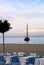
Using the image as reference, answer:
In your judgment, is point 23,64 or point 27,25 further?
point 27,25

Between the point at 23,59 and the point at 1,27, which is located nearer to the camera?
the point at 23,59

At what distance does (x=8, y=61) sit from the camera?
1145 cm

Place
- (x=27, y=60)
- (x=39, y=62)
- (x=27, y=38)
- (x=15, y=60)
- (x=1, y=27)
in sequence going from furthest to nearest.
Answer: (x=27, y=38), (x=1, y=27), (x=15, y=60), (x=27, y=60), (x=39, y=62)

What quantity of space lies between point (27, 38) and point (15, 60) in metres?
12.9

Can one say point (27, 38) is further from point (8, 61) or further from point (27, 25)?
point (8, 61)

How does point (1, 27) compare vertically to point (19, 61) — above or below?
above

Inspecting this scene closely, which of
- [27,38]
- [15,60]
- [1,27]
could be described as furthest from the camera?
[27,38]

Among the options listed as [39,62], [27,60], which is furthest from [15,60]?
[39,62]

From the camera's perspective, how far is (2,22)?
19.0 metres

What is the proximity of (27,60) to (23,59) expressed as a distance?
30 cm

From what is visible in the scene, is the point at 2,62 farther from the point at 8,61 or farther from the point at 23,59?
the point at 23,59

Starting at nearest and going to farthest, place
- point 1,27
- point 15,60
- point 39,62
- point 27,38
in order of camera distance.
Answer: point 39,62, point 15,60, point 1,27, point 27,38

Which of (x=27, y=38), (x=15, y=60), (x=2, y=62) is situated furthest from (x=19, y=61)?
(x=27, y=38)

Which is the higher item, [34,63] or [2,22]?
[2,22]
